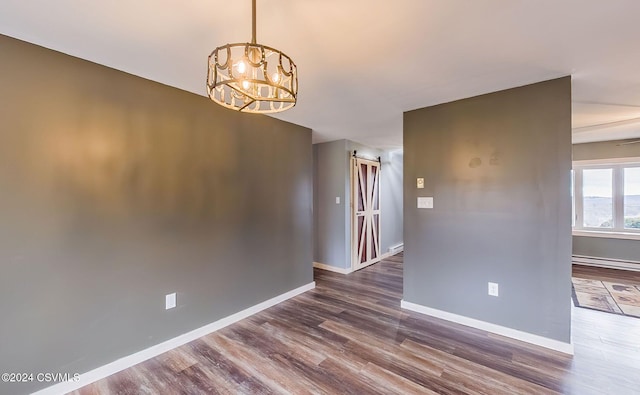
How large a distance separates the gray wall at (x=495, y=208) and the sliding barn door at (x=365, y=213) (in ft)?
5.24

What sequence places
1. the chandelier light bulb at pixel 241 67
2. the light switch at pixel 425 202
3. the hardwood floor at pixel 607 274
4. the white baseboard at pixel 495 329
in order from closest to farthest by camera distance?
the chandelier light bulb at pixel 241 67
the white baseboard at pixel 495 329
the light switch at pixel 425 202
the hardwood floor at pixel 607 274

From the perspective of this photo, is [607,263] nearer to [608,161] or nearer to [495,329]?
[608,161]

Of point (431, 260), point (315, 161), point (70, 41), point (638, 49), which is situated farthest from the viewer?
point (315, 161)

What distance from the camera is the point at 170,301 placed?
240cm

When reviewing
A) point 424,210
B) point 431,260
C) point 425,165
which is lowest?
point 431,260

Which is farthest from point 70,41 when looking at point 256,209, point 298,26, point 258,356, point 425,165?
point 425,165

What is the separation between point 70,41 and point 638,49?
3.83 meters

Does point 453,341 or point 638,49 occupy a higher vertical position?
point 638,49

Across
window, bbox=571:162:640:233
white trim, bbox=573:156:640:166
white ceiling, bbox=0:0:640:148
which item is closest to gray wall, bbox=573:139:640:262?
white trim, bbox=573:156:640:166

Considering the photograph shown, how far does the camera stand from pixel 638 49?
1.85 m

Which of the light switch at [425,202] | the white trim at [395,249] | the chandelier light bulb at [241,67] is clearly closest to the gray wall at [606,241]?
the white trim at [395,249]

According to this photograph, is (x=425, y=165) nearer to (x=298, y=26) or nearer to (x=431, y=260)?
(x=431, y=260)

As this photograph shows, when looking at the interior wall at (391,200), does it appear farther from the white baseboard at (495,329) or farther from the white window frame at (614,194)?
the white window frame at (614,194)

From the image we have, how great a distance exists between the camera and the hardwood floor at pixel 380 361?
1905mm
